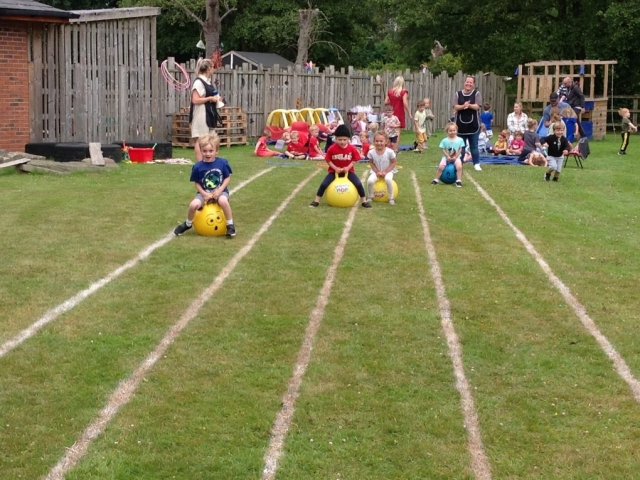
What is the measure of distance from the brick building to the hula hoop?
394 cm

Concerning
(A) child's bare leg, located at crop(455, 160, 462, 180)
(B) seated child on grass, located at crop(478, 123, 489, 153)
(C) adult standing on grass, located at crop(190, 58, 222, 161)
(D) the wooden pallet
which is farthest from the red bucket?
(B) seated child on grass, located at crop(478, 123, 489, 153)

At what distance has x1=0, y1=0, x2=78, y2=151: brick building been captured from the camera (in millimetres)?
18500

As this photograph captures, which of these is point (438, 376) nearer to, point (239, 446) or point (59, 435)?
point (239, 446)

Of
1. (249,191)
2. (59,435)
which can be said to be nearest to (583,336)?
(59,435)

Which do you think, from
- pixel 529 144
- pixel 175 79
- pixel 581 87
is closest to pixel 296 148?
pixel 175 79

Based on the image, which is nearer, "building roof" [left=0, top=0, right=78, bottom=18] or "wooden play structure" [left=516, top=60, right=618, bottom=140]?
"building roof" [left=0, top=0, right=78, bottom=18]

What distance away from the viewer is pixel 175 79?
76.4ft

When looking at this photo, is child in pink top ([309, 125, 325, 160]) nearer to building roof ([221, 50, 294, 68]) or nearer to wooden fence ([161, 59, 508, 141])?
wooden fence ([161, 59, 508, 141])

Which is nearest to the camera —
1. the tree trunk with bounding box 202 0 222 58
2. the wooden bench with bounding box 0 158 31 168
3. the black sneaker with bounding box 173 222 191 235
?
the black sneaker with bounding box 173 222 191 235

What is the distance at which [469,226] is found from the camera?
36.9 ft

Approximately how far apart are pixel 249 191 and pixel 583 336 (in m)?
7.96

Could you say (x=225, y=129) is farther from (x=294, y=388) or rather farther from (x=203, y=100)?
(x=294, y=388)

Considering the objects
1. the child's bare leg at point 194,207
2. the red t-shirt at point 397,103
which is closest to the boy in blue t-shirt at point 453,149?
the child's bare leg at point 194,207

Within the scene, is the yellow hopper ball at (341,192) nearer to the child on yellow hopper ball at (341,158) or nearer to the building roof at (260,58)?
the child on yellow hopper ball at (341,158)
